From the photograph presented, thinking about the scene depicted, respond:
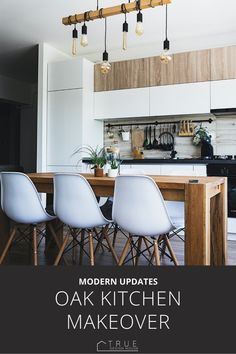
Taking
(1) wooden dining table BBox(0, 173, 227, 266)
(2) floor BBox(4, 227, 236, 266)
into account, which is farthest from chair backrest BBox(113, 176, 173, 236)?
(2) floor BBox(4, 227, 236, 266)

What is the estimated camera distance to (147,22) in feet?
12.8

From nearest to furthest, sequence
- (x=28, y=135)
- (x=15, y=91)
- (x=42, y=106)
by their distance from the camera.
A: (x=42, y=106) → (x=15, y=91) → (x=28, y=135)

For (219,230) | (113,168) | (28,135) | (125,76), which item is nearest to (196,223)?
(219,230)

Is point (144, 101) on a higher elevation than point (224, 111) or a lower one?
higher

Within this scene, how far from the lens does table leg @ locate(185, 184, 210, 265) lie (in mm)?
1859

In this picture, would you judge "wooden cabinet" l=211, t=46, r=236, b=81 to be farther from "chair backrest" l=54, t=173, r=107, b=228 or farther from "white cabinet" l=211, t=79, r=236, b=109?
"chair backrest" l=54, t=173, r=107, b=228

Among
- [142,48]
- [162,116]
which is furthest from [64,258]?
[142,48]

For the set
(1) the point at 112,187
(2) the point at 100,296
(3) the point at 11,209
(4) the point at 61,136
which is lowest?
(2) the point at 100,296

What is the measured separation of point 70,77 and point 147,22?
4.46 ft

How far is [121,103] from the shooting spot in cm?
462

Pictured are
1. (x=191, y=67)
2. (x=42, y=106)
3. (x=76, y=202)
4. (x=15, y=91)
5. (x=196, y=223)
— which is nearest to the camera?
(x=196, y=223)

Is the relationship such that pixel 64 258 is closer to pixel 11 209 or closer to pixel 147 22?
pixel 11 209

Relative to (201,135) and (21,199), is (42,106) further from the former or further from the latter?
(21,199)

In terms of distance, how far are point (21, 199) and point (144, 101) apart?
2646 mm
